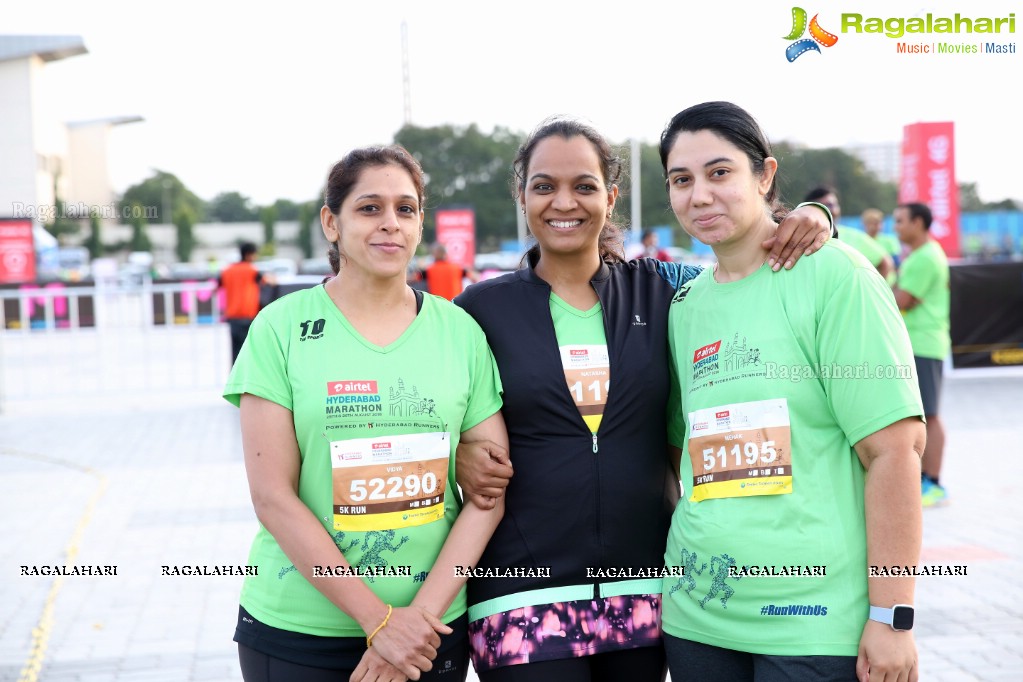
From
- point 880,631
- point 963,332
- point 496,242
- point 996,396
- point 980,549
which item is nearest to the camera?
point 880,631

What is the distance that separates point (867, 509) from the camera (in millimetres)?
1960

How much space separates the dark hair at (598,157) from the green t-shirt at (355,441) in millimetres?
615

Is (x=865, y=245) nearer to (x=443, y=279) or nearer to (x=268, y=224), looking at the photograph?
(x=443, y=279)

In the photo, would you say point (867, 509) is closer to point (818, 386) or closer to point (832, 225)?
point (818, 386)

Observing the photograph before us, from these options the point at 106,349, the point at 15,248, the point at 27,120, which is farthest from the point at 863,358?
the point at 27,120

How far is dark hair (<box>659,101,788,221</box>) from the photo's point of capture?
2.17 m

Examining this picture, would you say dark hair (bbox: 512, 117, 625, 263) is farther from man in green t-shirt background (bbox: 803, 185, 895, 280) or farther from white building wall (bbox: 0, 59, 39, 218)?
white building wall (bbox: 0, 59, 39, 218)

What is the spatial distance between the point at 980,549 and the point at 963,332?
7.49 metres

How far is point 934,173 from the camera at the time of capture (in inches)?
616

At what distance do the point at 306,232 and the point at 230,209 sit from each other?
32.6ft

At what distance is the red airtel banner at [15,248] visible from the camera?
1118 cm

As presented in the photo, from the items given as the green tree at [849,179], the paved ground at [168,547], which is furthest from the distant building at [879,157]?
the paved ground at [168,547]

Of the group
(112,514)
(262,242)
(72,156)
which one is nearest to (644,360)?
(112,514)

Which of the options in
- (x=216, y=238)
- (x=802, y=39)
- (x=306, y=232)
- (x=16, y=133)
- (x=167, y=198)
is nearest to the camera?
(x=802, y=39)
